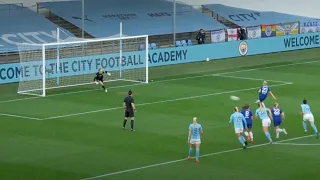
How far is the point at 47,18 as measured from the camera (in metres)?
66.6

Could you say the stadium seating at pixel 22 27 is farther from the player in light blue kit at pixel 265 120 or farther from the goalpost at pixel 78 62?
the player in light blue kit at pixel 265 120

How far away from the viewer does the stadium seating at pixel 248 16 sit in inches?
2948

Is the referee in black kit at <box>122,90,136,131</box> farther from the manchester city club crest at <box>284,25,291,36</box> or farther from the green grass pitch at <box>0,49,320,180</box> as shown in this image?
the manchester city club crest at <box>284,25,291,36</box>

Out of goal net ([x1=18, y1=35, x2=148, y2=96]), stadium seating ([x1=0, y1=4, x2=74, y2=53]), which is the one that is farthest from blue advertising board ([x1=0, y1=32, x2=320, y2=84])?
stadium seating ([x1=0, y1=4, x2=74, y2=53])

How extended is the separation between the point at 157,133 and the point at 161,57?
833 inches

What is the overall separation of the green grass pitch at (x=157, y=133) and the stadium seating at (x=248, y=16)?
1879 centimetres

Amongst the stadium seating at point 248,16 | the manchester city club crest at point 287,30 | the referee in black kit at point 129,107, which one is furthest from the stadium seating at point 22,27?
the referee in black kit at point 129,107

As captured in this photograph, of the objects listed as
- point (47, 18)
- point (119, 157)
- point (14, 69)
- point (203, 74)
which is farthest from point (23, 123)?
point (47, 18)

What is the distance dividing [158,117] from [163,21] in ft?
96.8

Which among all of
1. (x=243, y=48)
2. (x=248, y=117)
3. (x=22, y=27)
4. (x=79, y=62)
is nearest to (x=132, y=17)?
(x=22, y=27)

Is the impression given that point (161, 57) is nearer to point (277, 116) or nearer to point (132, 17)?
point (132, 17)

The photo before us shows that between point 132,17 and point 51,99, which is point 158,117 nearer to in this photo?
point 51,99

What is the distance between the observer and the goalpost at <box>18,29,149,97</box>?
4859 cm

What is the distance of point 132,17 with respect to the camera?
69938 millimetres
